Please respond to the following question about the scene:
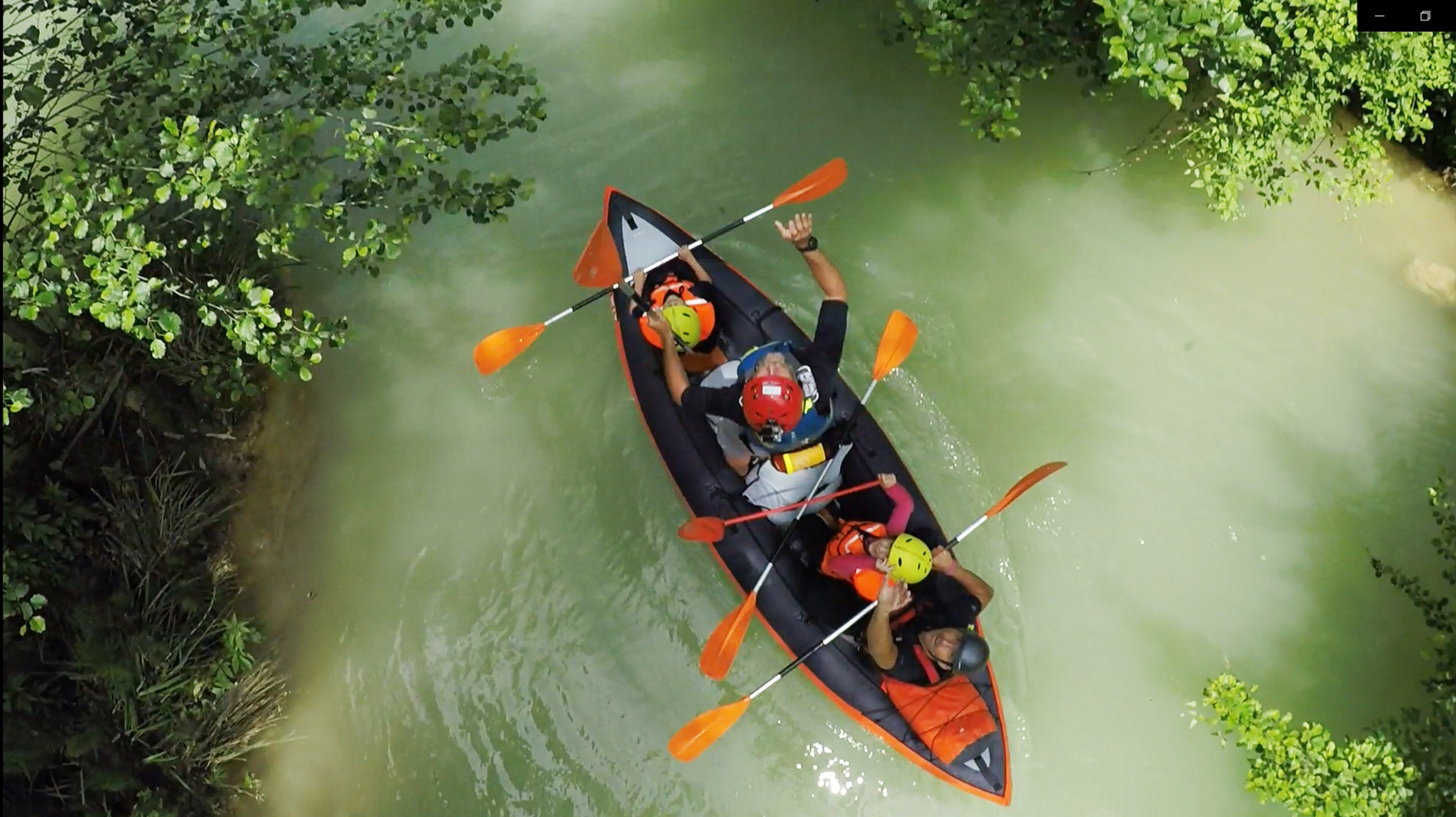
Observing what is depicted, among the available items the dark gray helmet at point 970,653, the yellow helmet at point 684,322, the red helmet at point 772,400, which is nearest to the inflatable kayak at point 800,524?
the yellow helmet at point 684,322

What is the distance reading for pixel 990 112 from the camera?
427cm

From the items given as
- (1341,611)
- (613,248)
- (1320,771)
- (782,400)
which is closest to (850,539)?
(782,400)

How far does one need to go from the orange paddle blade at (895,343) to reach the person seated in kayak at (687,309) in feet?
2.76

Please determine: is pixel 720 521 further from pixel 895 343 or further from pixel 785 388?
pixel 895 343

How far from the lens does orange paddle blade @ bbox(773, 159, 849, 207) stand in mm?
4895

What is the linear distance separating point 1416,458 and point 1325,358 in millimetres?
671

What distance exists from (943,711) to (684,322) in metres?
2.22

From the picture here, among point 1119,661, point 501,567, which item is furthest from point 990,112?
point 501,567

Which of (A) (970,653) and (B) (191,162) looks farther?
(A) (970,653)

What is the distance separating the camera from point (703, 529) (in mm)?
4203

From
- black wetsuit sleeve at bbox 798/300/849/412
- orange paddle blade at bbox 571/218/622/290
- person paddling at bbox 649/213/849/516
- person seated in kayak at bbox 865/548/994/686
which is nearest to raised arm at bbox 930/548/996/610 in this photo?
person seated in kayak at bbox 865/548/994/686

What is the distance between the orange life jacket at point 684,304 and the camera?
15.2 ft

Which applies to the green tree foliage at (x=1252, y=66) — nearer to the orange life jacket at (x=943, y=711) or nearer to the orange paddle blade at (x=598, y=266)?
the orange paddle blade at (x=598, y=266)

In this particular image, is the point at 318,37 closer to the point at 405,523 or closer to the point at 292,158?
the point at 292,158
